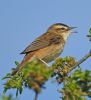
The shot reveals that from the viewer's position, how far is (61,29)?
12.4 m

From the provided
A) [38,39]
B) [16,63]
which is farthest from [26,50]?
[16,63]

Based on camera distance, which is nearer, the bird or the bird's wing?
the bird

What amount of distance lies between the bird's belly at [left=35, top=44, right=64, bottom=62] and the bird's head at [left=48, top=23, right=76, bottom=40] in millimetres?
1107

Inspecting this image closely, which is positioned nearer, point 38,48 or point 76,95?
point 76,95

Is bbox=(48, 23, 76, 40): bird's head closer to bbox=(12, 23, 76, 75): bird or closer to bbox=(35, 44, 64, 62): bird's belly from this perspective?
bbox=(12, 23, 76, 75): bird

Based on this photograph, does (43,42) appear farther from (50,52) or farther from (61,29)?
(61,29)

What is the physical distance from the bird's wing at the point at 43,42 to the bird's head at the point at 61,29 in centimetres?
36

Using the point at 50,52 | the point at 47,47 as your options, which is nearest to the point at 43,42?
the point at 47,47

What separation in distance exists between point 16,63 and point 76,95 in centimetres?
354

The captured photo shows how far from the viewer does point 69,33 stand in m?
11.7

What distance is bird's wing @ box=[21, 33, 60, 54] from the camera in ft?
32.2

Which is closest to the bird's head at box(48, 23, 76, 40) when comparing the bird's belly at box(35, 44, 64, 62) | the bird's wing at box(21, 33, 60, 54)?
the bird's wing at box(21, 33, 60, 54)

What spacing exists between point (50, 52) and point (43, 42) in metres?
0.50

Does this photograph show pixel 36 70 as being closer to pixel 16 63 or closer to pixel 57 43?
pixel 16 63
